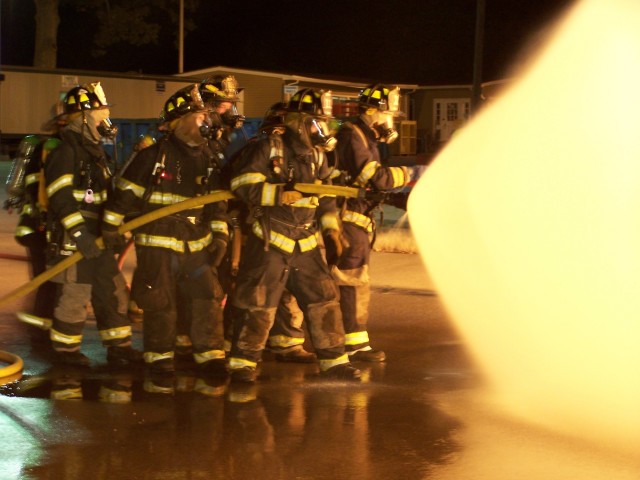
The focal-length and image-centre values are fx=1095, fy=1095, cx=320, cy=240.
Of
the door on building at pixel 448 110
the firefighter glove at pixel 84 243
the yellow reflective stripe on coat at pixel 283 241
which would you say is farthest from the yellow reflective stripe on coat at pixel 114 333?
the door on building at pixel 448 110

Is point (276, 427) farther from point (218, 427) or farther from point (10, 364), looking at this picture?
point (10, 364)

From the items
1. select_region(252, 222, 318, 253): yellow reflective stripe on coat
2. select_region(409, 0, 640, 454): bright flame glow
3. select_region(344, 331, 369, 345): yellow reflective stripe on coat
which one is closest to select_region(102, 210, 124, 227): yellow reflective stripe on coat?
select_region(252, 222, 318, 253): yellow reflective stripe on coat

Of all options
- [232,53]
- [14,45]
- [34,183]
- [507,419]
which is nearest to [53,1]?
[232,53]

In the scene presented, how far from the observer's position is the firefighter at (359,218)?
306 inches

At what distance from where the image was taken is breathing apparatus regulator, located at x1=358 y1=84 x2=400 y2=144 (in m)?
7.88

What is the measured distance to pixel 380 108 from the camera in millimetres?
7883

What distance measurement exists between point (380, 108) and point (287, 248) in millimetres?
1434

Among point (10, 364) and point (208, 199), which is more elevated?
point (208, 199)

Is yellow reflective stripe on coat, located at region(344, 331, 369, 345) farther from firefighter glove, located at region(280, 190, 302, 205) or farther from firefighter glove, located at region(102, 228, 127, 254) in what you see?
firefighter glove, located at region(102, 228, 127, 254)

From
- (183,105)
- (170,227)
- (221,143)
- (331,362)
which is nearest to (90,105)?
(183,105)

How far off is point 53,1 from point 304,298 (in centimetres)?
3252

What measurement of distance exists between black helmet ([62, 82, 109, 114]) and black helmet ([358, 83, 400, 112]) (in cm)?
184

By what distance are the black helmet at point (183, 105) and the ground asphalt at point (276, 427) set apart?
1762mm

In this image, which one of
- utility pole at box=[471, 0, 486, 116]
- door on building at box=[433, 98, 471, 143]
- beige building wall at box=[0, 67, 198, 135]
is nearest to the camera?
utility pole at box=[471, 0, 486, 116]
